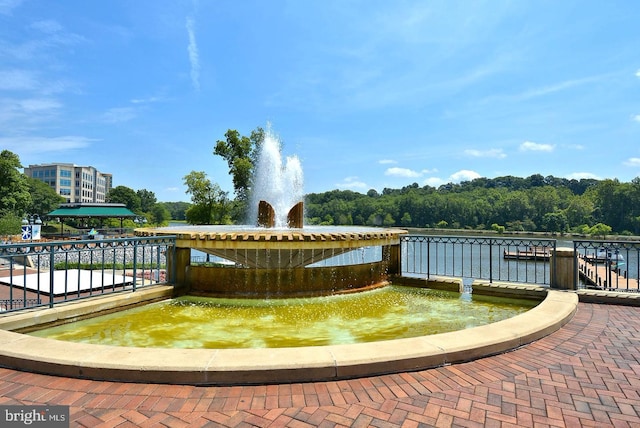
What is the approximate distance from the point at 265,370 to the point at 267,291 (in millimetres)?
4723

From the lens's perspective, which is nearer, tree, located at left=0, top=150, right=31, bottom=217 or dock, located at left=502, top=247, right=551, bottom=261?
dock, located at left=502, top=247, right=551, bottom=261

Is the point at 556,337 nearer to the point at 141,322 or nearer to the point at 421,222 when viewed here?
the point at 141,322

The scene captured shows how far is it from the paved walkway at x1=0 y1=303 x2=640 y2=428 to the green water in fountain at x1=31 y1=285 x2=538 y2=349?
1572mm

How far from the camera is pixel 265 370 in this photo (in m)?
3.44

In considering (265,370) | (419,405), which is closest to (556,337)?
(419,405)

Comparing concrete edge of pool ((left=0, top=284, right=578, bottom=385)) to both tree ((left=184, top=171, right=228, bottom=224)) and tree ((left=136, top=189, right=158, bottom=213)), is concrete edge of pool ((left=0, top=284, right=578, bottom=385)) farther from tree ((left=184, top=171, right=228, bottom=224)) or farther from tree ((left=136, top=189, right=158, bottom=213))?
tree ((left=136, top=189, right=158, bottom=213))

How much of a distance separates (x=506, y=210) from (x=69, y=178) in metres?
138

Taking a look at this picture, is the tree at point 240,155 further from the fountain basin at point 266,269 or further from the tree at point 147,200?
the tree at point 147,200

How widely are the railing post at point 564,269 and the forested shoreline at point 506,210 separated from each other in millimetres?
70313

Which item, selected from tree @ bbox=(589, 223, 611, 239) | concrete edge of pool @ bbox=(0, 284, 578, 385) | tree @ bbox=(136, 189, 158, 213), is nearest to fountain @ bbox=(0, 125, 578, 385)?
concrete edge of pool @ bbox=(0, 284, 578, 385)

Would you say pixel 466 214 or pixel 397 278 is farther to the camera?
pixel 466 214

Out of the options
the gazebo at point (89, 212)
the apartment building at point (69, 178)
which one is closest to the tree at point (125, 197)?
the apartment building at point (69, 178)

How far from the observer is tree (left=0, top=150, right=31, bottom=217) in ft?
171

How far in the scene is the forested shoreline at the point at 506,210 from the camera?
310 ft
